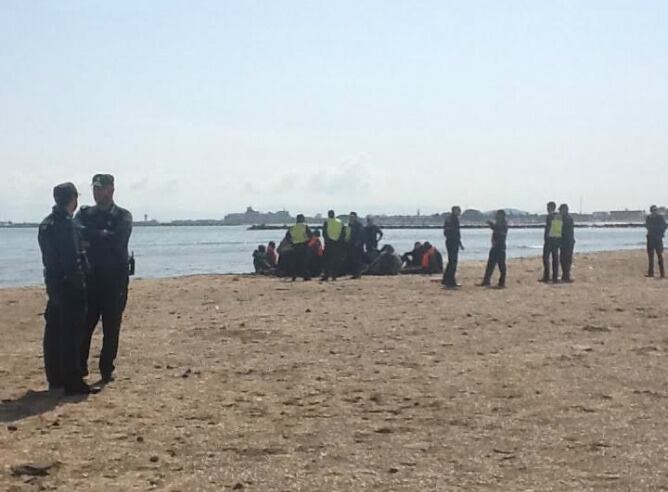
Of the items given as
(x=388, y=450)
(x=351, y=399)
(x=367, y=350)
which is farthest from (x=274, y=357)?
(x=388, y=450)

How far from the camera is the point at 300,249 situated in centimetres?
2391

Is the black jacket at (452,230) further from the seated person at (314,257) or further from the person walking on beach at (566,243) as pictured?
the seated person at (314,257)

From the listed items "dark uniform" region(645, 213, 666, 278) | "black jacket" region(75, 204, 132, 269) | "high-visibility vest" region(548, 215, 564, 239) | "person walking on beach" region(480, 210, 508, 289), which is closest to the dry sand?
"black jacket" region(75, 204, 132, 269)

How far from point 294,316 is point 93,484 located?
8.82 metres

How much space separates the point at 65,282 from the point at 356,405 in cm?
267

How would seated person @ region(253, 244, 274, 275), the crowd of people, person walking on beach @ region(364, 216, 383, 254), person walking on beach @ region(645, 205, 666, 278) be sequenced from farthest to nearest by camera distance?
seated person @ region(253, 244, 274, 275) < person walking on beach @ region(364, 216, 383, 254) < person walking on beach @ region(645, 205, 666, 278) < the crowd of people

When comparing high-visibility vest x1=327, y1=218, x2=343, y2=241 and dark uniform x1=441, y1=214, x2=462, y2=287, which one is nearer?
dark uniform x1=441, y1=214, x2=462, y2=287

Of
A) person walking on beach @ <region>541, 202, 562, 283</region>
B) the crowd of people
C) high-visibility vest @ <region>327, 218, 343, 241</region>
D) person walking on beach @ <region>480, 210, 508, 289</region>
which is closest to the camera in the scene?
person walking on beach @ <region>480, 210, 508, 289</region>

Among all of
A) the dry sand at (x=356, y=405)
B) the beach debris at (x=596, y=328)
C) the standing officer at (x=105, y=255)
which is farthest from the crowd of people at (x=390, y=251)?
the standing officer at (x=105, y=255)

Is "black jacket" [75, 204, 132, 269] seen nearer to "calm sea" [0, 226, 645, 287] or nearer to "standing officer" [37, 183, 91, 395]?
"standing officer" [37, 183, 91, 395]

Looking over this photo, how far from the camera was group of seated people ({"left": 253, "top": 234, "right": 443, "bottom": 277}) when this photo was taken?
2398 cm

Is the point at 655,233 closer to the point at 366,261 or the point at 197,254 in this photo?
the point at 366,261

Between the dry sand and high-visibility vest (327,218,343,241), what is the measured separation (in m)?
7.97

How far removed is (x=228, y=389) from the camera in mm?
8828
